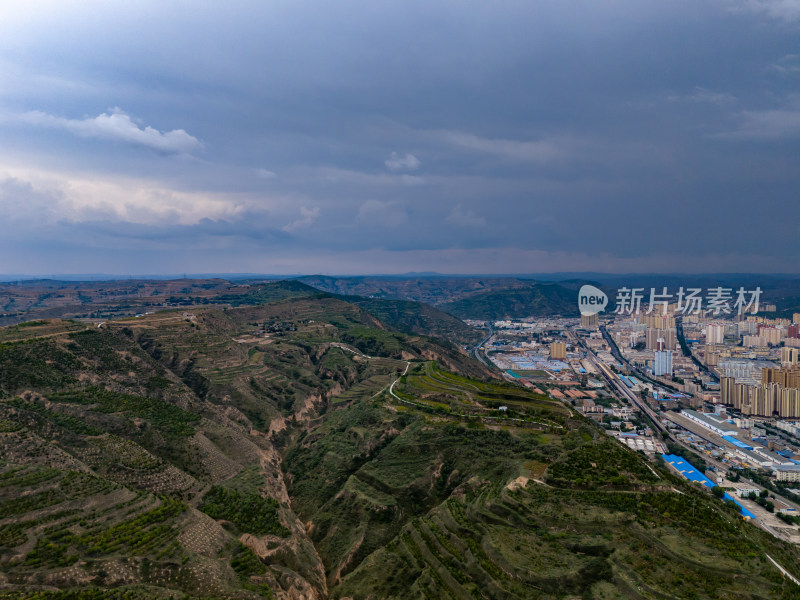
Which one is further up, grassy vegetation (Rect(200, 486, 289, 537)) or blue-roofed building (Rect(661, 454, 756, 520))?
grassy vegetation (Rect(200, 486, 289, 537))

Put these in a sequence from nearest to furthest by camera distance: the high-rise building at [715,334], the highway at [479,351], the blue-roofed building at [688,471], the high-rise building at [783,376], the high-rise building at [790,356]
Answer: the blue-roofed building at [688,471], the high-rise building at [783,376], the high-rise building at [790,356], the highway at [479,351], the high-rise building at [715,334]

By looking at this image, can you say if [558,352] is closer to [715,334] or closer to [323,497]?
[715,334]

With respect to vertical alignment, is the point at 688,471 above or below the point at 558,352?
below

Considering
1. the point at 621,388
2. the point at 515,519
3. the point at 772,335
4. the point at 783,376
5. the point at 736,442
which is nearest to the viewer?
the point at 515,519

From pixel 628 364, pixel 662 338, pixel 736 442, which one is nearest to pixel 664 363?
pixel 628 364

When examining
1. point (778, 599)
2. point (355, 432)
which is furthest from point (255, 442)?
point (778, 599)

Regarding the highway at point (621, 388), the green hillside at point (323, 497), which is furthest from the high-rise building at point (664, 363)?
the green hillside at point (323, 497)

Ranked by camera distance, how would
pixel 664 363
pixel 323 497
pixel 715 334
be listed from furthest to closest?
pixel 715 334, pixel 664 363, pixel 323 497

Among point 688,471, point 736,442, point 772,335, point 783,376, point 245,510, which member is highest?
point 772,335

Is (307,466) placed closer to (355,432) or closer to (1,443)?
(355,432)

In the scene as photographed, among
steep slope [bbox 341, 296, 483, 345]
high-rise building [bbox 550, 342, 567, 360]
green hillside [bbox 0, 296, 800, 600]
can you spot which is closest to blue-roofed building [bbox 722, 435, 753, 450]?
green hillside [bbox 0, 296, 800, 600]

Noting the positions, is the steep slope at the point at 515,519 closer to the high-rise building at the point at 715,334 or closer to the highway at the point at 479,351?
the highway at the point at 479,351

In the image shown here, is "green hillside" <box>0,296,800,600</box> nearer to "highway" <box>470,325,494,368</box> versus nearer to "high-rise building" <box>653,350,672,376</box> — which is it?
"highway" <box>470,325,494,368</box>
